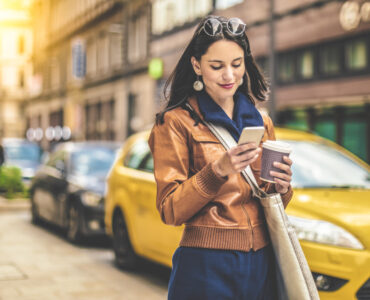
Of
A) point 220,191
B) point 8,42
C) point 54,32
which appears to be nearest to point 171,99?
point 220,191

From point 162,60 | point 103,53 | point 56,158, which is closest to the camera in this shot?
point 56,158

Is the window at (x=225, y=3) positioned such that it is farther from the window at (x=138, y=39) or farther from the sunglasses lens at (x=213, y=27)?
the sunglasses lens at (x=213, y=27)

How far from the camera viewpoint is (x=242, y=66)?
254 centimetres

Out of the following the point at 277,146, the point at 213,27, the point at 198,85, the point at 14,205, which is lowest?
the point at 14,205

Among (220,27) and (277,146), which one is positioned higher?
(220,27)

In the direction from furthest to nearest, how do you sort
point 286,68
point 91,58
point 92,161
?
point 91,58 → point 286,68 → point 92,161

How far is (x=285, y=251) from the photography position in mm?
2451

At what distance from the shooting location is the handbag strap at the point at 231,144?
2.47 metres

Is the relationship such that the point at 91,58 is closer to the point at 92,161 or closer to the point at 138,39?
the point at 138,39

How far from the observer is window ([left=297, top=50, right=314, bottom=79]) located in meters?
20.0

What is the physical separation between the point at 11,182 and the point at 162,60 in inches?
652

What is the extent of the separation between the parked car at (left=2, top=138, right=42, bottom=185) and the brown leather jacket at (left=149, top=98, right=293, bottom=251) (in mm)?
16788

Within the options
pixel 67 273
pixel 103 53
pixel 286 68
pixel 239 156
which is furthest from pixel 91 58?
pixel 239 156

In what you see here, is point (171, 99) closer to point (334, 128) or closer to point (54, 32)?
point (334, 128)
